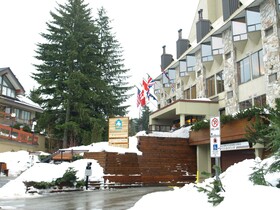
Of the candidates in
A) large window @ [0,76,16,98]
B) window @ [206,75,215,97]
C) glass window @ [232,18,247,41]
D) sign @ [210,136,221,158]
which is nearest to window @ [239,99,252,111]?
glass window @ [232,18,247,41]

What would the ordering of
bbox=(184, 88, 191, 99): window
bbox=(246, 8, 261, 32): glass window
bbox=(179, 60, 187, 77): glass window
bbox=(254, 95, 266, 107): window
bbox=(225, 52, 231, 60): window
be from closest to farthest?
1. bbox=(254, 95, 266, 107): window
2. bbox=(246, 8, 261, 32): glass window
3. bbox=(225, 52, 231, 60): window
4. bbox=(179, 60, 187, 77): glass window
5. bbox=(184, 88, 191, 99): window

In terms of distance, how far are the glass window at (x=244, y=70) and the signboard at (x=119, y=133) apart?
10.9m

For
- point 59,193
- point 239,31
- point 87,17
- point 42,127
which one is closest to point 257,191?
point 59,193

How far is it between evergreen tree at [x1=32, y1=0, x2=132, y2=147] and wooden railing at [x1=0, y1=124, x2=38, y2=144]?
2.13 m

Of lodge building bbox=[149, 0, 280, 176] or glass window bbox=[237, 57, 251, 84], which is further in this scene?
glass window bbox=[237, 57, 251, 84]

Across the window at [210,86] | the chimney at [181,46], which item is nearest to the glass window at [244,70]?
the window at [210,86]

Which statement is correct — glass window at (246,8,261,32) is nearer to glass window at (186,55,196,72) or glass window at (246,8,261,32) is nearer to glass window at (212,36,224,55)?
glass window at (212,36,224,55)

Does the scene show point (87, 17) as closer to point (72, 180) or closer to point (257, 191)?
point (72, 180)

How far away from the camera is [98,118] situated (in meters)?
40.4

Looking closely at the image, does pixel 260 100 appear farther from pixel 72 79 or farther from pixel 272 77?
pixel 72 79

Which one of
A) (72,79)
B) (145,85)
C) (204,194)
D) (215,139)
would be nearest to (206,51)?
(145,85)

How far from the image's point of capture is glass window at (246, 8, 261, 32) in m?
27.5

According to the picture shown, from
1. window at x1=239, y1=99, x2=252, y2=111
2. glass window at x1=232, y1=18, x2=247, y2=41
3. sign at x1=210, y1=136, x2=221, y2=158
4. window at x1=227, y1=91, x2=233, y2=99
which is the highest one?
glass window at x1=232, y1=18, x2=247, y2=41

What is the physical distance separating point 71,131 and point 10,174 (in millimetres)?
11599
